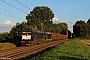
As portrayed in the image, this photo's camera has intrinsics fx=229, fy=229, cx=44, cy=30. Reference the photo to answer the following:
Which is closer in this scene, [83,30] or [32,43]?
[32,43]

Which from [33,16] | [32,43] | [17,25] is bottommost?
[32,43]

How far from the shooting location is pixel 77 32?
127188mm

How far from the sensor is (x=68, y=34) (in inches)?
5502

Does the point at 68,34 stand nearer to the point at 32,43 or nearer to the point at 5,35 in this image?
the point at 5,35

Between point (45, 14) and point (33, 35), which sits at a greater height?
point (45, 14)

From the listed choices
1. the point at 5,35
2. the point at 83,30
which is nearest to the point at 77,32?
the point at 83,30

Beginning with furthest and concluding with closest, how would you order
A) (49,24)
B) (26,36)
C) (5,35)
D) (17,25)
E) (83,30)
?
(49,24), (83,30), (5,35), (17,25), (26,36)

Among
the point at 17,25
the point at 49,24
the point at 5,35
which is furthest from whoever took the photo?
the point at 49,24

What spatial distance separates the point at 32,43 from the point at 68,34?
96559 millimetres

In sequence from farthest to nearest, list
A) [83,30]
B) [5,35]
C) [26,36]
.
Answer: [83,30]
[5,35]
[26,36]

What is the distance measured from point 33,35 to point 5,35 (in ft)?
107

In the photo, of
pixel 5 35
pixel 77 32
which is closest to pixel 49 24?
pixel 77 32

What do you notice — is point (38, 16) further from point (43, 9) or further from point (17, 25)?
point (17, 25)

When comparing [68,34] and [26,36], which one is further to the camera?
[68,34]
